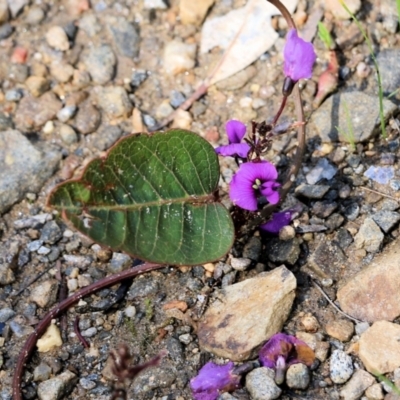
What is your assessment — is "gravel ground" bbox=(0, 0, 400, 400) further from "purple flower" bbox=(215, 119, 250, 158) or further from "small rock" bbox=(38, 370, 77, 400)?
"purple flower" bbox=(215, 119, 250, 158)

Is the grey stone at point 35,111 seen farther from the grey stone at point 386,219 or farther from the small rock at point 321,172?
the grey stone at point 386,219

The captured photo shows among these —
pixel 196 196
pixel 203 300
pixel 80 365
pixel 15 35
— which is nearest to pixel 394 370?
pixel 203 300

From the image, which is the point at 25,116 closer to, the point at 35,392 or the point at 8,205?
the point at 8,205

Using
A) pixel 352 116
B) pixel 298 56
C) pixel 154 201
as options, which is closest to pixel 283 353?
pixel 154 201

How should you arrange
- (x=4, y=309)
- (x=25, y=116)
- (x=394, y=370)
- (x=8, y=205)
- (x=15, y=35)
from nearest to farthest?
(x=394, y=370) → (x=4, y=309) → (x=8, y=205) → (x=25, y=116) → (x=15, y=35)

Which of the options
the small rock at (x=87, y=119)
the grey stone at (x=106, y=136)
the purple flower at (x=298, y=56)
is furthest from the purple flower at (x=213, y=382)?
the small rock at (x=87, y=119)

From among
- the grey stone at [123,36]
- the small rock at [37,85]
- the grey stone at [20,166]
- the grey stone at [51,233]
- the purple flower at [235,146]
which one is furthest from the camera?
the grey stone at [123,36]
